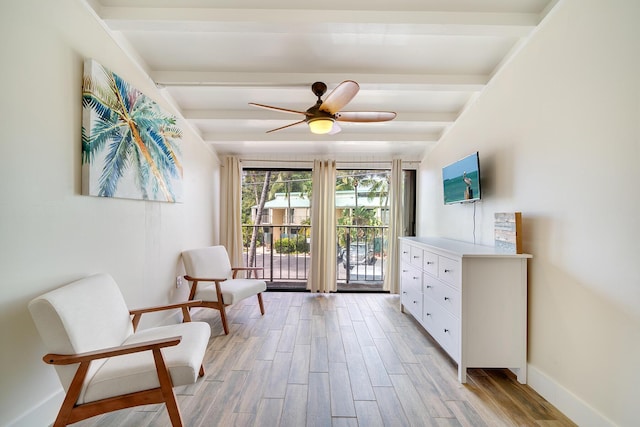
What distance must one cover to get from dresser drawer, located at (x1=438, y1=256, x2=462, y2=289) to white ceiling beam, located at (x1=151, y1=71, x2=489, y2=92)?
5.27 ft

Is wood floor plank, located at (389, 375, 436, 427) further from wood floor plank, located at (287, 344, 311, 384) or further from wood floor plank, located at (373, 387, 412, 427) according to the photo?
wood floor plank, located at (287, 344, 311, 384)

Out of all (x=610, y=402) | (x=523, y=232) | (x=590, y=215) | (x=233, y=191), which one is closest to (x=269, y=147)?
(x=233, y=191)

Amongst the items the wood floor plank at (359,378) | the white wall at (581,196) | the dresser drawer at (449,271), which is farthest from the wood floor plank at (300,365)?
the white wall at (581,196)

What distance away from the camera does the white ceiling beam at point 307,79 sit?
2.46 meters

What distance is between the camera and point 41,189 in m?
1.47

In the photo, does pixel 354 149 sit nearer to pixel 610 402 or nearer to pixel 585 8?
pixel 585 8

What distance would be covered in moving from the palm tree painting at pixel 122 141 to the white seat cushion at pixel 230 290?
3.33ft

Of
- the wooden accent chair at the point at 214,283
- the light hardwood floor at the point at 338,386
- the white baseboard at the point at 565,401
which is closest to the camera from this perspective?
the white baseboard at the point at 565,401

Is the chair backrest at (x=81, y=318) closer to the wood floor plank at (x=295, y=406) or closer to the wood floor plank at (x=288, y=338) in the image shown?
the wood floor plank at (x=295, y=406)

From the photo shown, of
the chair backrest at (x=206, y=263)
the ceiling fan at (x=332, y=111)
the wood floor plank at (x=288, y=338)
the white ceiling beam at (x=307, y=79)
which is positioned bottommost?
the wood floor plank at (x=288, y=338)

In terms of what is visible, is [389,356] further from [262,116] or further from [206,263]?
[262,116]

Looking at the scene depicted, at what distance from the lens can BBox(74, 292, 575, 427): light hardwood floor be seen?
161cm

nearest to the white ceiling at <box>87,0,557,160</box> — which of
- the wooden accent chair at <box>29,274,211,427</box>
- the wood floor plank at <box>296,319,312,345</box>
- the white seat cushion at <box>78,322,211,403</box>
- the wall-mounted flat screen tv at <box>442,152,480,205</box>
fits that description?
the wall-mounted flat screen tv at <box>442,152,480,205</box>

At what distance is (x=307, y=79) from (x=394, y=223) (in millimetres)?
2589
